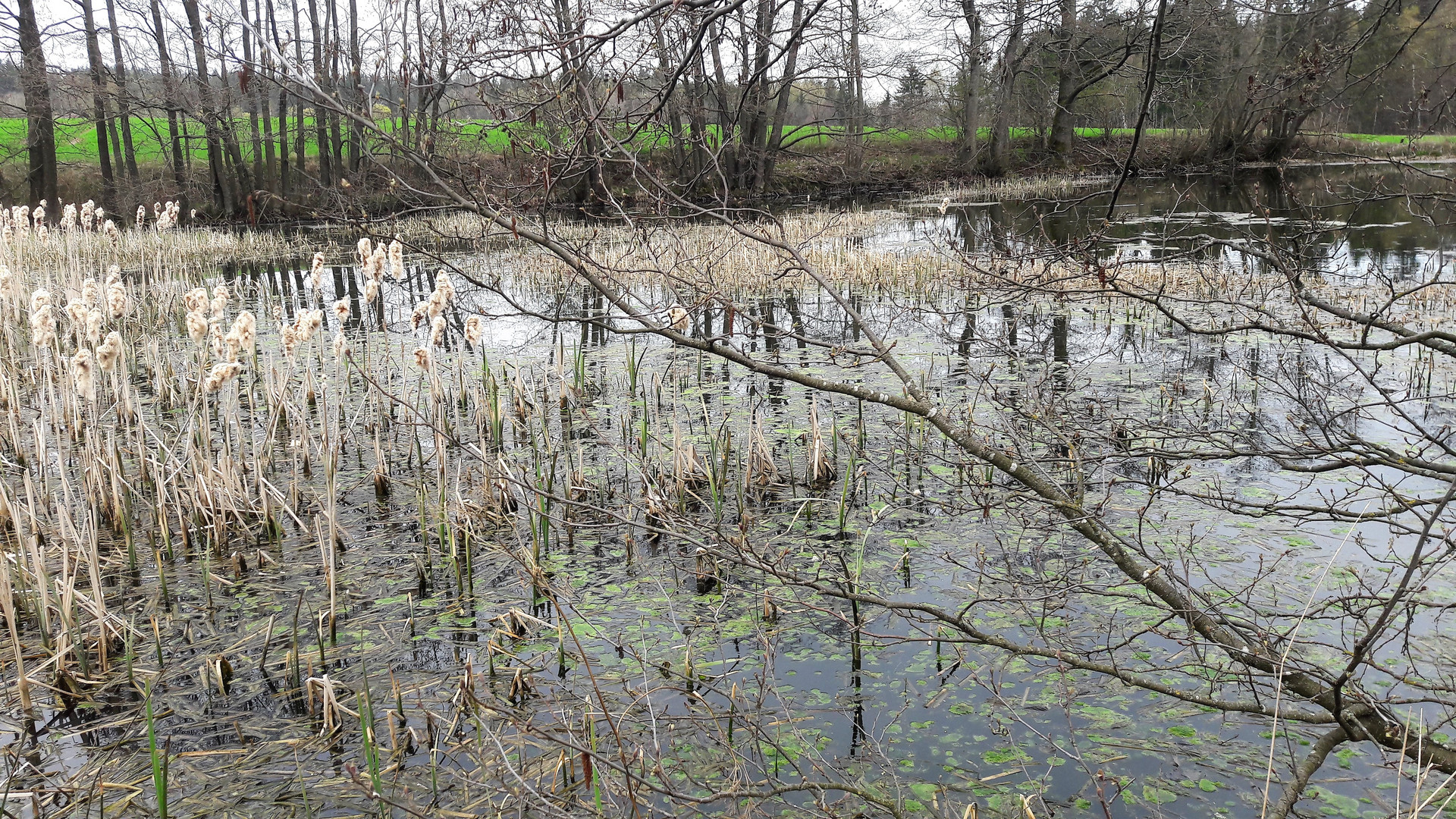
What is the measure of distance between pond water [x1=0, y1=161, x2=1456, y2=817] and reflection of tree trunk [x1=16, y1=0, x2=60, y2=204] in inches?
642

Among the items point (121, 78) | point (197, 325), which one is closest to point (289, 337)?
point (197, 325)

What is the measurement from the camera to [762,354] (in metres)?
8.25

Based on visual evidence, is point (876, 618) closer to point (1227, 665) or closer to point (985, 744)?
point (985, 744)

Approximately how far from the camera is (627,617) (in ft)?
12.4

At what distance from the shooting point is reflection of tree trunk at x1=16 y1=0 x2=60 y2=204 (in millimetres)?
18625

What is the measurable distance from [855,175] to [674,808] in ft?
88.2

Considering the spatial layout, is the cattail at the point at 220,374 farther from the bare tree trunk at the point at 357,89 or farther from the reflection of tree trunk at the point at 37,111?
the reflection of tree trunk at the point at 37,111

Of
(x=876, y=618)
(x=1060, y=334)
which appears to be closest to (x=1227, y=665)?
(x=876, y=618)

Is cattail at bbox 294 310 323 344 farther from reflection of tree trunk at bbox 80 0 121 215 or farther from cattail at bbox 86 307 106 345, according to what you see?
reflection of tree trunk at bbox 80 0 121 215

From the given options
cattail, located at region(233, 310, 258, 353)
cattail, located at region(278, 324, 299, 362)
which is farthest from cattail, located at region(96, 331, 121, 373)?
cattail, located at region(278, 324, 299, 362)

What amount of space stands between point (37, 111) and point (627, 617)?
22.4m

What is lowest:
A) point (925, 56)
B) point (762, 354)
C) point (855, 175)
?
point (762, 354)

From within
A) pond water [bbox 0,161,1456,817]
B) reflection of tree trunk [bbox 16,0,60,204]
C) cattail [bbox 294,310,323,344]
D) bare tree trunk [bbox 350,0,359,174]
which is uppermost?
reflection of tree trunk [bbox 16,0,60,204]

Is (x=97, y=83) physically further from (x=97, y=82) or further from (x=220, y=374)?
(x=220, y=374)
